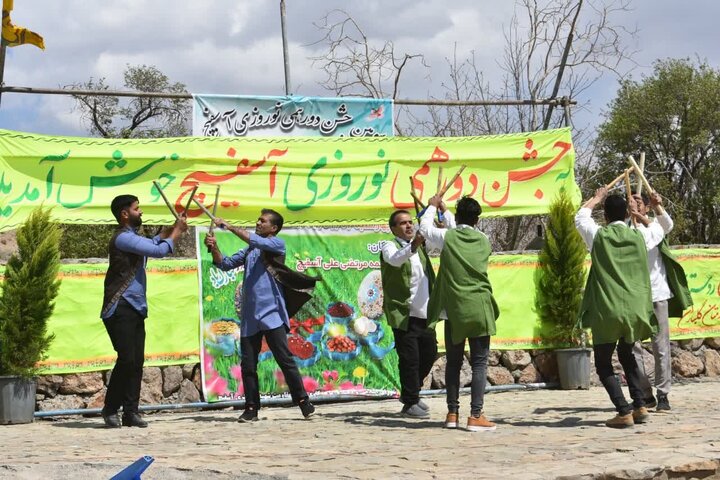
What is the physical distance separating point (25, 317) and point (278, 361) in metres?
2.14

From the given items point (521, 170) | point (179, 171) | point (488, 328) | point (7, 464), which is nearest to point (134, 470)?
point (7, 464)

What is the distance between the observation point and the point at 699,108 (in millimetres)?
31328

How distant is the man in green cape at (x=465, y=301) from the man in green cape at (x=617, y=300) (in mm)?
739

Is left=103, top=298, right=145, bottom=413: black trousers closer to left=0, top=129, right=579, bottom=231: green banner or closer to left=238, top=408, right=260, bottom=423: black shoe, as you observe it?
left=238, top=408, right=260, bottom=423: black shoe

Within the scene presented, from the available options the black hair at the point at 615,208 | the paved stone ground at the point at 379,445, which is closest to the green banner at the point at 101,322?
the paved stone ground at the point at 379,445

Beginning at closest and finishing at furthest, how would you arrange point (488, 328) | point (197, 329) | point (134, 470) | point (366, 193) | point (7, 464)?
point (134, 470) < point (7, 464) < point (488, 328) < point (197, 329) < point (366, 193)

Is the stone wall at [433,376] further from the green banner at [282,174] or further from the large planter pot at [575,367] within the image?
the green banner at [282,174]

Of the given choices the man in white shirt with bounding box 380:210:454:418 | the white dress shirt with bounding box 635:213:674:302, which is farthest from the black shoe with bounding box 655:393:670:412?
the man in white shirt with bounding box 380:210:454:418

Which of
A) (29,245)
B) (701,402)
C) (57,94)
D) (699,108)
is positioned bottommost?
(701,402)

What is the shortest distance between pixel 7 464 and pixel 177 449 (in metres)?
1.05

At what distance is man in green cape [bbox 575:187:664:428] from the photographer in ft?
21.9

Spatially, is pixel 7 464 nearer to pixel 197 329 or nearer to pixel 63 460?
pixel 63 460

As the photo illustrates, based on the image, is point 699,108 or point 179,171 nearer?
point 179,171

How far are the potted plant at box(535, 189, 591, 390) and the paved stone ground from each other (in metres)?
1.33
